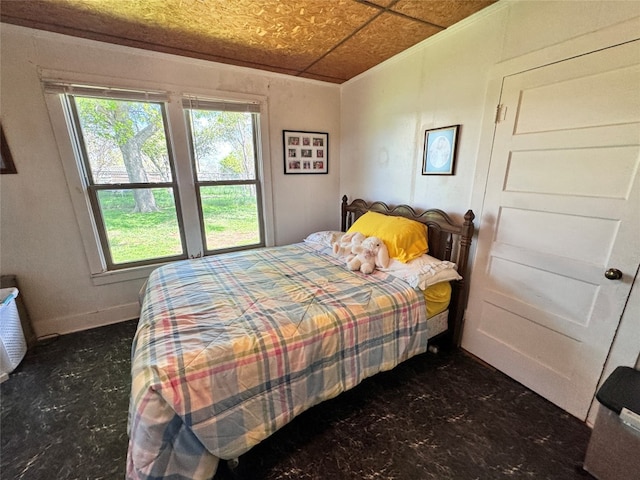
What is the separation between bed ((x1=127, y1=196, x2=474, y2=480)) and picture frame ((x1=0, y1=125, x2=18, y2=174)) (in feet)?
4.59

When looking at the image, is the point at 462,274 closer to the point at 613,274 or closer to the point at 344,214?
the point at 613,274

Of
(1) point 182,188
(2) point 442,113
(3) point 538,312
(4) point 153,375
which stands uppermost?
(2) point 442,113

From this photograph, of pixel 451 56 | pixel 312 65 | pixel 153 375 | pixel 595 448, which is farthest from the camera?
pixel 312 65

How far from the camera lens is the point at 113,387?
1818mm

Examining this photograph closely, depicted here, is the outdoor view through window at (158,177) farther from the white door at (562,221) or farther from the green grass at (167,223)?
the white door at (562,221)

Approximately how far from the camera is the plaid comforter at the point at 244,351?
1.02 meters

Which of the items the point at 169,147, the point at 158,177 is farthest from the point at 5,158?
the point at 169,147

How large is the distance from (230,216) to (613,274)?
3.06 m

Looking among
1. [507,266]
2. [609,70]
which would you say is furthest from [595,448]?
[609,70]

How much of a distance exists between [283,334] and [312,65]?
2.58 meters

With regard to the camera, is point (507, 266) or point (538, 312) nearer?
point (538, 312)

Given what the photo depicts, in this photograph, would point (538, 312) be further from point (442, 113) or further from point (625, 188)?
point (442, 113)

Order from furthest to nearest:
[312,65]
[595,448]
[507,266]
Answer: [312,65] → [507,266] → [595,448]

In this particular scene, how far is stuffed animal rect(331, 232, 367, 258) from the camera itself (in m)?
2.32
